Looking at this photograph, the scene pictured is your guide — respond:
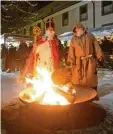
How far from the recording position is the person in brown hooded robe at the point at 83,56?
6242mm

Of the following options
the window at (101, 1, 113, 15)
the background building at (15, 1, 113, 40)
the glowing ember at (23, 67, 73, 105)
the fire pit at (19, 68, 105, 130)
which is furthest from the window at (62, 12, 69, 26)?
the fire pit at (19, 68, 105, 130)

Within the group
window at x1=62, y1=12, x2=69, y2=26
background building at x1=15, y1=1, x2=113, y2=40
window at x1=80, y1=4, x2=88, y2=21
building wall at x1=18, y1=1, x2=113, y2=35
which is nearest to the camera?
background building at x1=15, y1=1, x2=113, y2=40

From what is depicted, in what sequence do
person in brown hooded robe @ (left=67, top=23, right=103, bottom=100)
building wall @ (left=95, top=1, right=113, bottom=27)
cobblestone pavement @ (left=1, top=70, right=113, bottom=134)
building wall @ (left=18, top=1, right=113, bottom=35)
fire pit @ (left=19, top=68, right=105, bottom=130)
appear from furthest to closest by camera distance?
A: building wall @ (left=18, top=1, right=113, bottom=35)
building wall @ (left=95, top=1, right=113, bottom=27)
person in brown hooded robe @ (left=67, top=23, right=103, bottom=100)
fire pit @ (left=19, top=68, right=105, bottom=130)
cobblestone pavement @ (left=1, top=70, right=113, bottom=134)

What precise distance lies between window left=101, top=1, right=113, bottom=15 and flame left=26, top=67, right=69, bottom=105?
17.5m

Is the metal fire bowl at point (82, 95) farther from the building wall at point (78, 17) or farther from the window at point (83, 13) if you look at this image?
the window at point (83, 13)

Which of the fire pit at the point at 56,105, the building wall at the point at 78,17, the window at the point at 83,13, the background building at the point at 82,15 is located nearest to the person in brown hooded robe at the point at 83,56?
the fire pit at the point at 56,105

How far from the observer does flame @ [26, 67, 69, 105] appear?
193 inches

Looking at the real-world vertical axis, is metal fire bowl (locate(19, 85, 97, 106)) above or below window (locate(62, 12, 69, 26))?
below

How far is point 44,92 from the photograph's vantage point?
5.04 m

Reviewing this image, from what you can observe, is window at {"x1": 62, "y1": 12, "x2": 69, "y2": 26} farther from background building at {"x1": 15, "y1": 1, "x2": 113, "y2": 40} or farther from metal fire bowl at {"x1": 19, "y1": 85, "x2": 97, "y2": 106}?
metal fire bowl at {"x1": 19, "y1": 85, "x2": 97, "y2": 106}

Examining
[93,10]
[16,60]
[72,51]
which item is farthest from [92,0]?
[72,51]

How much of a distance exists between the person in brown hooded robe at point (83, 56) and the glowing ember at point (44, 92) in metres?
1.13

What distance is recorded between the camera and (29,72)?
6.41m

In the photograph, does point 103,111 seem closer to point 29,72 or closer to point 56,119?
point 56,119
